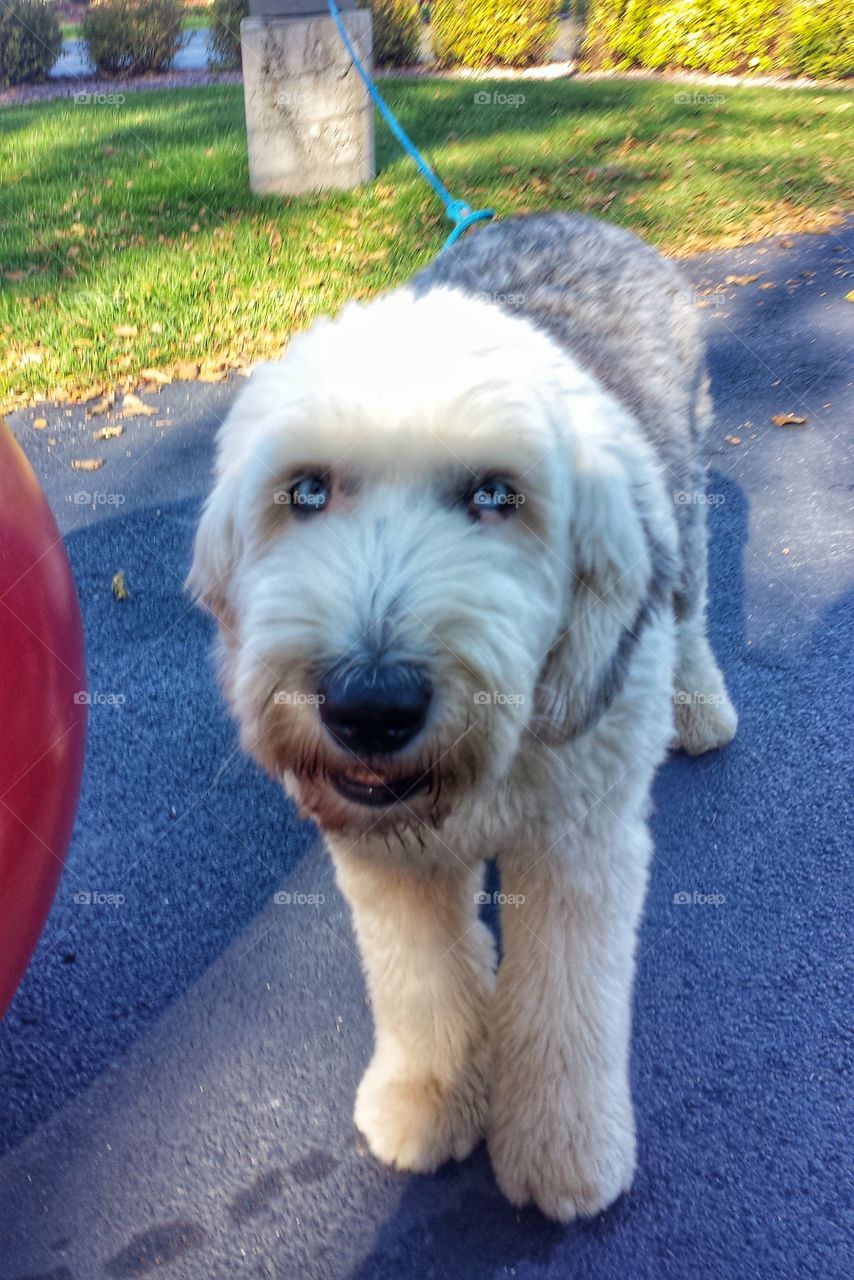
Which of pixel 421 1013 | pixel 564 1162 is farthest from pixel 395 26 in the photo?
pixel 564 1162

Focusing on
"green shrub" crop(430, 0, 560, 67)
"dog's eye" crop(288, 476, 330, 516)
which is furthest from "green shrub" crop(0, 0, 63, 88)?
"dog's eye" crop(288, 476, 330, 516)

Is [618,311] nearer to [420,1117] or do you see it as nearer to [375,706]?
[375,706]

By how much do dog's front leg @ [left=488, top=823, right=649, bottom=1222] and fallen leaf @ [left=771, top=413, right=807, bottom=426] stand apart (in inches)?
155

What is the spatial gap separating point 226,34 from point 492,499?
649 inches

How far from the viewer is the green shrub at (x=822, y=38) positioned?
529 inches

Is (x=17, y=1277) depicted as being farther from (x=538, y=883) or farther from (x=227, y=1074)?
(x=538, y=883)

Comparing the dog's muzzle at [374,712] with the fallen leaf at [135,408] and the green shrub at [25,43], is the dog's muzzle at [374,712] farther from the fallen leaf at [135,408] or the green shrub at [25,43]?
the green shrub at [25,43]

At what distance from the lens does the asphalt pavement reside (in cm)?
229

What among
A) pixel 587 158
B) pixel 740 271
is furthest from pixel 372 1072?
pixel 587 158

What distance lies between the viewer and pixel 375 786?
1.88 metres

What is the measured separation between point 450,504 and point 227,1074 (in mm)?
1648

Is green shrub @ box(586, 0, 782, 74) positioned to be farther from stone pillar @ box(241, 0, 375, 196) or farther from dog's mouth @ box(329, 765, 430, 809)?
dog's mouth @ box(329, 765, 430, 809)

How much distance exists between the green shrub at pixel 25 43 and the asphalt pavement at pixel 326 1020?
14.7m

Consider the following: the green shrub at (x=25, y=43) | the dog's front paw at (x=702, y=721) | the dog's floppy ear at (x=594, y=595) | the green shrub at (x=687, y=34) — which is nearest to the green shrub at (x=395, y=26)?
the green shrub at (x=687, y=34)
